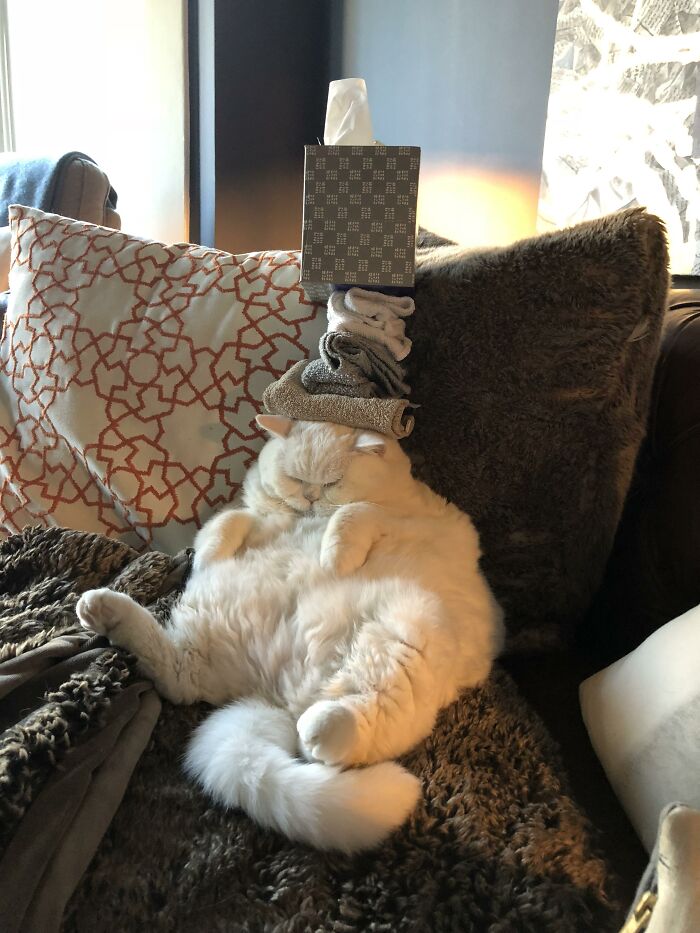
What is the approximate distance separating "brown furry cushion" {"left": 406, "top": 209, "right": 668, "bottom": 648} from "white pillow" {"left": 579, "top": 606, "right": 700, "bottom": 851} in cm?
26

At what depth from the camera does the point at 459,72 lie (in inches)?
81.6

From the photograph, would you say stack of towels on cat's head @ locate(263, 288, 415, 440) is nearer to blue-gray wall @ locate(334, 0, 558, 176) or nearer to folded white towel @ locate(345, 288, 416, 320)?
folded white towel @ locate(345, 288, 416, 320)

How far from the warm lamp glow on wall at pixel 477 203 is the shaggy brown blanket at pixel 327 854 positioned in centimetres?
137

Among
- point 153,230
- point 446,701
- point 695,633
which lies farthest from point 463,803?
point 153,230

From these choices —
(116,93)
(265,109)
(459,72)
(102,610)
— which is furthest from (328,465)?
(116,93)

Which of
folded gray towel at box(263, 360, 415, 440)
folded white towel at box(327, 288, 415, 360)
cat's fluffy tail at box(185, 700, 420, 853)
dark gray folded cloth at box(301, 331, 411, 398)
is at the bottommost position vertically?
cat's fluffy tail at box(185, 700, 420, 853)

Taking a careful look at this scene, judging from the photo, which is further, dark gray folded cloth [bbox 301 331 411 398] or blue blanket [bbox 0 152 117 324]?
blue blanket [bbox 0 152 117 324]

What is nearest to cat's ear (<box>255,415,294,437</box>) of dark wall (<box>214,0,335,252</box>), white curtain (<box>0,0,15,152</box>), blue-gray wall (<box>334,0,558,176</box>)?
blue-gray wall (<box>334,0,558,176</box>)

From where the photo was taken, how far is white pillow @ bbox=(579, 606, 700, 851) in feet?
2.36

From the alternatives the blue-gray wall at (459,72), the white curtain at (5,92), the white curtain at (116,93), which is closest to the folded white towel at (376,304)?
the blue-gray wall at (459,72)

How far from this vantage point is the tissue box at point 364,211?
1.08 m

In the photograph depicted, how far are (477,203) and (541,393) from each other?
1.19 meters

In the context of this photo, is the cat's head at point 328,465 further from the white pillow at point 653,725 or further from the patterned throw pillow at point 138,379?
the white pillow at point 653,725

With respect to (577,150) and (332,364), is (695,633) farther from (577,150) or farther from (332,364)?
(577,150)
